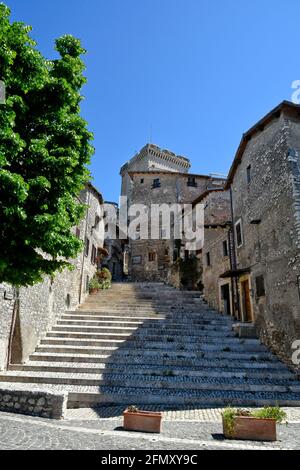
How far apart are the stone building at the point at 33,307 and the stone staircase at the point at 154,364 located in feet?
1.64

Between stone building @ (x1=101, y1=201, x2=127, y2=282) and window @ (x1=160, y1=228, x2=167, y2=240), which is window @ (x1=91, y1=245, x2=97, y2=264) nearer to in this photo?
window @ (x1=160, y1=228, x2=167, y2=240)

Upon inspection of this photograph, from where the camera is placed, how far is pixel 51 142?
7.56 meters

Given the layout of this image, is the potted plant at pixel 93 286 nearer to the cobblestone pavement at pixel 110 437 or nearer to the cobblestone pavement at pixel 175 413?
the cobblestone pavement at pixel 175 413

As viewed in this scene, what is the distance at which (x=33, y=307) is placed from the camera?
1272 cm

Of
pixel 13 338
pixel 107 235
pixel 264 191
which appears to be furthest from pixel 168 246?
pixel 13 338

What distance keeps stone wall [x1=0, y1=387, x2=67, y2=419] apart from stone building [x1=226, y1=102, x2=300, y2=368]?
8.57 meters

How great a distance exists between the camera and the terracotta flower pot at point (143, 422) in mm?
6406

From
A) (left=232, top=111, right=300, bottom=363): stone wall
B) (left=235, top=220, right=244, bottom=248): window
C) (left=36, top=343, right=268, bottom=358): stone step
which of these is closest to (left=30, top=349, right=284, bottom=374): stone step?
(left=36, top=343, right=268, bottom=358): stone step

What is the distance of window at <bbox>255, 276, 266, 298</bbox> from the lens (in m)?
13.7

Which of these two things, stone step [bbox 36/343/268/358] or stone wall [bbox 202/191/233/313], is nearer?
stone step [bbox 36/343/268/358]

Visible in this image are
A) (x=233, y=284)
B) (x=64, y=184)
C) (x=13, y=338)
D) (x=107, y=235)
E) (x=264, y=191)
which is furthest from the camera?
(x=107, y=235)
